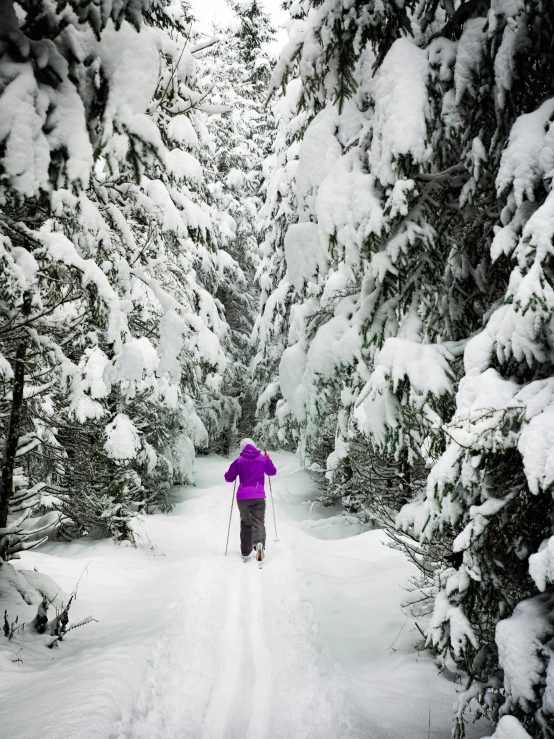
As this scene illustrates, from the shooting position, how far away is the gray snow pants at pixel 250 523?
7660 mm

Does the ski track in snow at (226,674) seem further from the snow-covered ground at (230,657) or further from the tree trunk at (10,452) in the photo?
the tree trunk at (10,452)

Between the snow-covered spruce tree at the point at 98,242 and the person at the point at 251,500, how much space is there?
184cm

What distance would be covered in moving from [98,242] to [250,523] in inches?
220

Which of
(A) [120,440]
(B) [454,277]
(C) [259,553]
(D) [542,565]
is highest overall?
(B) [454,277]

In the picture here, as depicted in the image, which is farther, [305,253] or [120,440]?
[120,440]

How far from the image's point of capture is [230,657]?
14.1ft

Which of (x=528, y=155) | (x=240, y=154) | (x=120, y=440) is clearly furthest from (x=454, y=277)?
(x=240, y=154)

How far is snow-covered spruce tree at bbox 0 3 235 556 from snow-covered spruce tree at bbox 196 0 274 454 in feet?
30.5

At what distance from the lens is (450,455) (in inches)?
102

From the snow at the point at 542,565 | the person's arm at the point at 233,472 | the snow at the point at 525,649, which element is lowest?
the person's arm at the point at 233,472

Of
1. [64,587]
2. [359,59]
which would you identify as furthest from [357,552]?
[359,59]

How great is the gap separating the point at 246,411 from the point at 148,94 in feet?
77.3


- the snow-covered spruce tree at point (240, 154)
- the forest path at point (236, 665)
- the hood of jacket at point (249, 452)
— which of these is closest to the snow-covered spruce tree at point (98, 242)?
the hood of jacket at point (249, 452)

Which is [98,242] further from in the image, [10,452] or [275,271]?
[275,271]
